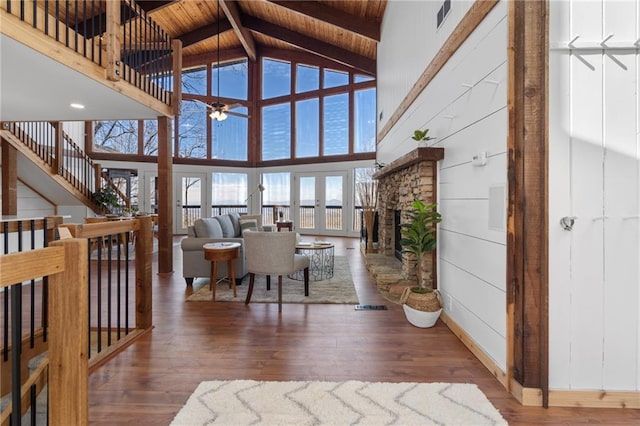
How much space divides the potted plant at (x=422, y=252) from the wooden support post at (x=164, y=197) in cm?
378

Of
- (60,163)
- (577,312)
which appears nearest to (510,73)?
(577,312)

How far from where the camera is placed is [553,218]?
1903 millimetres

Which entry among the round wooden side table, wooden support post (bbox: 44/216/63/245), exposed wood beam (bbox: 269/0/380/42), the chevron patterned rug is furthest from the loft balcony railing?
the chevron patterned rug

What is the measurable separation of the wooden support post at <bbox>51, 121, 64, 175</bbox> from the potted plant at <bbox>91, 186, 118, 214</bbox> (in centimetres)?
113

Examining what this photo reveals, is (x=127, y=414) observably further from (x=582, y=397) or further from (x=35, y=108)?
(x=35, y=108)

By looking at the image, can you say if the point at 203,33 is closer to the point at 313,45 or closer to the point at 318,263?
the point at 313,45

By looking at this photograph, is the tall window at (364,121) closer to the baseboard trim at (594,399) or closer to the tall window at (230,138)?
the tall window at (230,138)

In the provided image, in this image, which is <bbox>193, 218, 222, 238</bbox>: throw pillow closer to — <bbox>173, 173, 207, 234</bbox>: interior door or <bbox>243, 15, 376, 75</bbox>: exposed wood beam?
<bbox>243, 15, 376, 75</bbox>: exposed wood beam

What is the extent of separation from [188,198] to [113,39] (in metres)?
7.73

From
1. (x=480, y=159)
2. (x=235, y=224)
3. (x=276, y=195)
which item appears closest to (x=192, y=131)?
(x=276, y=195)

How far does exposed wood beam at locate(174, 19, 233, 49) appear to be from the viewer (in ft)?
29.2

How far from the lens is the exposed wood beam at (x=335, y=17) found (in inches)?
260

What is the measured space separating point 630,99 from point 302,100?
30.6ft

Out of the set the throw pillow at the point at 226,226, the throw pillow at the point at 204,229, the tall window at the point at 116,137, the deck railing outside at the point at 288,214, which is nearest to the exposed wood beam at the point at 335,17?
the throw pillow at the point at 226,226
